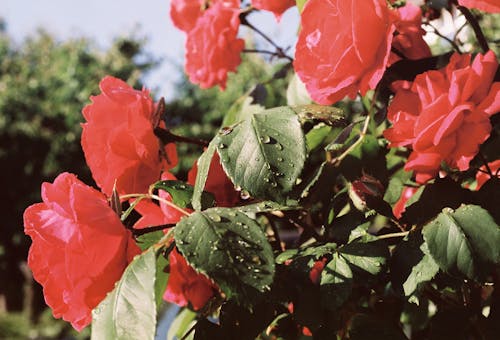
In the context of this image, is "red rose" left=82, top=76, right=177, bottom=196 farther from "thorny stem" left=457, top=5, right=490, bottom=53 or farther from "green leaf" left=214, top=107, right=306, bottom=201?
"thorny stem" left=457, top=5, right=490, bottom=53

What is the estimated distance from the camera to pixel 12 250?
7469mm

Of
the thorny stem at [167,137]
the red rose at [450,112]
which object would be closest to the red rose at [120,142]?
the thorny stem at [167,137]

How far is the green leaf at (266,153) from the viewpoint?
0.44 m

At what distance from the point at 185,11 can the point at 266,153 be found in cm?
54

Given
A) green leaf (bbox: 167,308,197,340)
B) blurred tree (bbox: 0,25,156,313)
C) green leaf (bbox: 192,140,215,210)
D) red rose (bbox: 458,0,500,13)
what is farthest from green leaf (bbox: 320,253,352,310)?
blurred tree (bbox: 0,25,156,313)

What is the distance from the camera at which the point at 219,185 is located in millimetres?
578

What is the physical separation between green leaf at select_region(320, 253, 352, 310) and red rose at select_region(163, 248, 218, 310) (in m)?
0.15

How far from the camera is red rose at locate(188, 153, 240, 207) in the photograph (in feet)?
1.87

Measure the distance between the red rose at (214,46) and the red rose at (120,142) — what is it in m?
0.29

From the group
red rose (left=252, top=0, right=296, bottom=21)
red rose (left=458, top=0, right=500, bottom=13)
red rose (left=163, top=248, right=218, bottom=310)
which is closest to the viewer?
red rose (left=458, top=0, right=500, bottom=13)

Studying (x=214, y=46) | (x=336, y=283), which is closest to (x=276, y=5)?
(x=214, y=46)

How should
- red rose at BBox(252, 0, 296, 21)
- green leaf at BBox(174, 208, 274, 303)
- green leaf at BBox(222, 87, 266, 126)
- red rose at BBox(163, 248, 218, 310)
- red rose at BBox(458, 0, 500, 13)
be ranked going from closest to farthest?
green leaf at BBox(174, 208, 274, 303), red rose at BBox(458, 0, 500, 13), red rose at BBox(163, 248, 218, 310), red rose at BBox(252, 0, 296, 21), green leaf at BBox(222, 87, 266, 126)

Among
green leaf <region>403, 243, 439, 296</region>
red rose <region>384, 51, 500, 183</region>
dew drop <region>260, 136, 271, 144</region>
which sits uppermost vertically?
dew drop <region>260, 136, 271, 144</region>

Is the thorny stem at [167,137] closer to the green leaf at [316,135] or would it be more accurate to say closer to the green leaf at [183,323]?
the green leaf at [316,135]
